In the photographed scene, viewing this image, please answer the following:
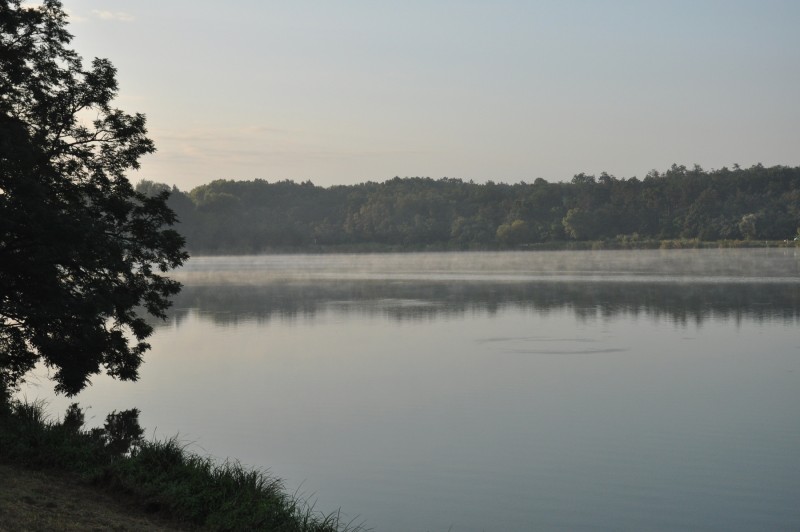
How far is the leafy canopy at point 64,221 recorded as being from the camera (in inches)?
479

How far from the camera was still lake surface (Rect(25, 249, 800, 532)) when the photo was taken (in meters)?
10.4

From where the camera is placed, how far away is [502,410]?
15.4 meters

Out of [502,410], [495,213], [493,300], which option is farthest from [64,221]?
[495,213]

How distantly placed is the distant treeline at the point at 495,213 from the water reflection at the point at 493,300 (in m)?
84.4

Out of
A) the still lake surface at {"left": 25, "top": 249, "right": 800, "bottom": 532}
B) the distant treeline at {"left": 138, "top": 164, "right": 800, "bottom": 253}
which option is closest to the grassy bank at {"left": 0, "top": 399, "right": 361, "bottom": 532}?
the still lake surface at {"left": 25, "top": 249, "right": 800, "bottom": 532}

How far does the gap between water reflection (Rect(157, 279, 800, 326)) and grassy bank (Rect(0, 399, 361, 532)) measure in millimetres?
21400

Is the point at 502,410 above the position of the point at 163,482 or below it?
below

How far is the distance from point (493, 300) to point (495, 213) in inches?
4437

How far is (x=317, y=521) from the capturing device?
29.6ft

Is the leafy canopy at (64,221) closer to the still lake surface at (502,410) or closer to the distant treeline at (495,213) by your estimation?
the still lake surface at (502,410)

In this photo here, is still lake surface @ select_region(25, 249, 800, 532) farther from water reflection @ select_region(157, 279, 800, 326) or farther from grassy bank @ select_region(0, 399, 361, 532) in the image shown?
grassy bank @ select_region(0, 399, 361, 532)

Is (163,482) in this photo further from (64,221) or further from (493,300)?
(493,300)

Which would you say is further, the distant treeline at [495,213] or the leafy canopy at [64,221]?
the distant treeline at [495,213]

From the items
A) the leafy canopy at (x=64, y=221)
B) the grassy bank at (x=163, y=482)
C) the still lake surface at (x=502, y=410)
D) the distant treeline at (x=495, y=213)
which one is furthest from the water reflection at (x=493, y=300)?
the distant treeline at (x=495, y=213)
